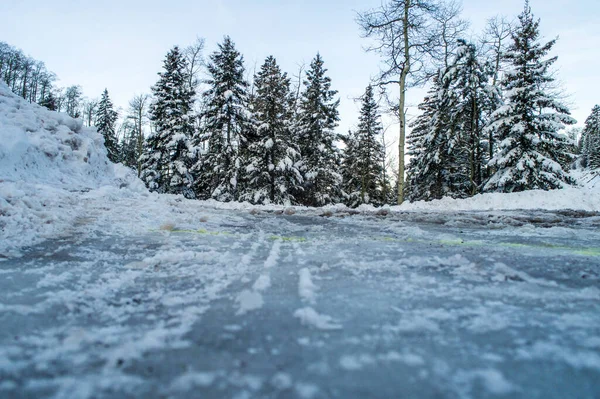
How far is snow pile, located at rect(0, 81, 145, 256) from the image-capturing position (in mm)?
3064

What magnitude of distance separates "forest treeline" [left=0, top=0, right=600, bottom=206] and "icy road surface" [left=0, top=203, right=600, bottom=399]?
1010cm

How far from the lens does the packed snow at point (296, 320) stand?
76 centimetres

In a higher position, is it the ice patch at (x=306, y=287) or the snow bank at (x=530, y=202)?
the snow bank at (x=530, y=202)

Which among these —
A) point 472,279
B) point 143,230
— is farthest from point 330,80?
point 472,279

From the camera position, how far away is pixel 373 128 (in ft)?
78.9

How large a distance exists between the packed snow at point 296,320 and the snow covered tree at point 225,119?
49.1 feet

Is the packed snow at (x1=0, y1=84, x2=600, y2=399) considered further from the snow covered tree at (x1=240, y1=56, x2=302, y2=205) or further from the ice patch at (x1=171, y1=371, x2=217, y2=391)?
the snow covered tree at (x1=240, y1=56, x2=302, y2=205)

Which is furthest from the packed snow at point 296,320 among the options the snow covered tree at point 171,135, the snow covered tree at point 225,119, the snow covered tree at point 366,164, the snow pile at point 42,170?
the snow covered tree at point 366,164

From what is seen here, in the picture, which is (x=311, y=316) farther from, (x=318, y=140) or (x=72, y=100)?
(x=72, y=100)

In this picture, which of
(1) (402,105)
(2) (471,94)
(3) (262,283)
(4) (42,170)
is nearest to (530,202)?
(1) (402,105)

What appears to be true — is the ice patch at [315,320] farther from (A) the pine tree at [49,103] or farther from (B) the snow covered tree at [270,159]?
(A) the pine tree at [49,103]

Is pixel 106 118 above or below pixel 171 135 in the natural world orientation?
above

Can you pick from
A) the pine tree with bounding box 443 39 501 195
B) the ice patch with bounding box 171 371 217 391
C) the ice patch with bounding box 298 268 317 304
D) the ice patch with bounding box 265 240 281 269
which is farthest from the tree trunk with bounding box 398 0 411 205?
the ice patch with bounding box 171 371 217 391

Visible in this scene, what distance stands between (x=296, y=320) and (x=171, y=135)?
1927 centimetres
